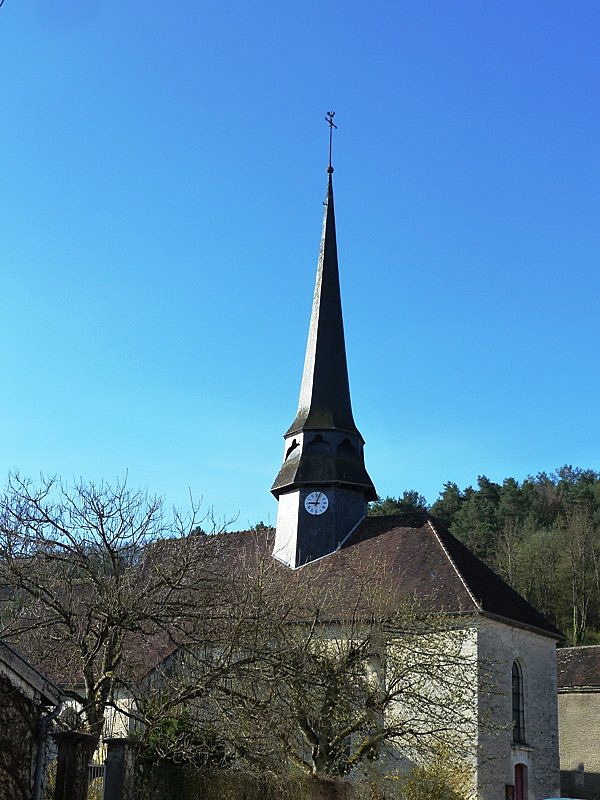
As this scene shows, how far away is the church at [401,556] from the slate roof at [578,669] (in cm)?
384

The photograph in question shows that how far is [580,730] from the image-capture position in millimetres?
28047

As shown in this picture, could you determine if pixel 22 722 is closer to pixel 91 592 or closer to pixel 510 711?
pixel 91 592

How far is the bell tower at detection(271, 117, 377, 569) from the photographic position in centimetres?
2591

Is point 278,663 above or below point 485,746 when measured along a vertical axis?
above

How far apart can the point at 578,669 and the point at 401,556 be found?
28.8ft

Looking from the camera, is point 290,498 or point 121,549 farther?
point 290,498

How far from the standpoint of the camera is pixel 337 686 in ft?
52.6

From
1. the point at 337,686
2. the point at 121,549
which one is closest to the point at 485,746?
the point at 337,686

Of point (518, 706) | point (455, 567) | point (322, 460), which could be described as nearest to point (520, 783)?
point (518, 706)

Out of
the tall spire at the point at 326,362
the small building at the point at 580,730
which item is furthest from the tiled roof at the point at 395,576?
the small building at the point at 580,730

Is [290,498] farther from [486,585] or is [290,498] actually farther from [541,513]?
[541,513]

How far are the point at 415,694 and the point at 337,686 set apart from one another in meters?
1.84

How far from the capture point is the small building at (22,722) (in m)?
10.1

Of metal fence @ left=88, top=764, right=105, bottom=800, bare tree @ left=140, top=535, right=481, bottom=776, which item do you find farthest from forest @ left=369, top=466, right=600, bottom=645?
metal fence @ left=88, top=764, right=105, bottom=800
